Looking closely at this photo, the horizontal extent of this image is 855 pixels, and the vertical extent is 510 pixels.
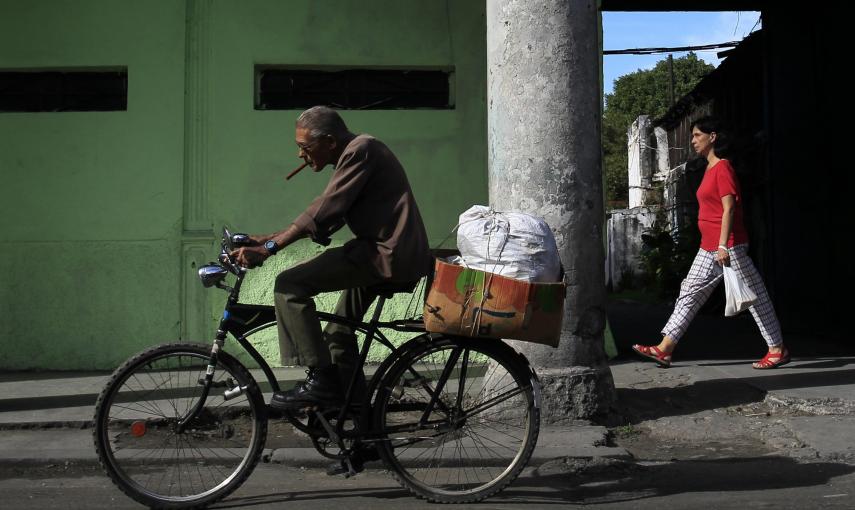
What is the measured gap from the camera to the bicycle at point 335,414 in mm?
4328

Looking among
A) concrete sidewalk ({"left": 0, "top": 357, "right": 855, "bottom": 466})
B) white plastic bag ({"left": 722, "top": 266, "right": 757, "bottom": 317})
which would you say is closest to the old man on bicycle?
concrete sidewalk ({"left": 0, "top": 357, "right": 855, "bottom": 466})

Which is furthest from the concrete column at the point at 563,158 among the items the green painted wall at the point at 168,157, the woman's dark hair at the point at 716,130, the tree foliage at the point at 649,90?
the tree foliage at the point at 649,90

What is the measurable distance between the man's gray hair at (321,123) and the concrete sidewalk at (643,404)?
150 cm

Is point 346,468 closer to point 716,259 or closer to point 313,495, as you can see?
point 313,495

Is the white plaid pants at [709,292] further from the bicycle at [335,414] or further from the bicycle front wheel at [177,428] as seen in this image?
the bicycle front wheel at [177,428]

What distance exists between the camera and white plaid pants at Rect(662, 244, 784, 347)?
7.31 m

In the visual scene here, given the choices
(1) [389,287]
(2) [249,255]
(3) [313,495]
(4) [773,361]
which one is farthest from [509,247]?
(4) [773,361]

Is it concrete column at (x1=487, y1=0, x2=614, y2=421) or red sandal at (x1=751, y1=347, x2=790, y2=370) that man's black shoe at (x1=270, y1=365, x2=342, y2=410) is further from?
red sandal at (x1=751, y1=347, x2=790, y2=370)

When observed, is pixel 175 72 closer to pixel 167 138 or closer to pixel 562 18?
pixel 167 138

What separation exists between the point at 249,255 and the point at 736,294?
435cm

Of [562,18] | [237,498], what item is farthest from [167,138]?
[237,498]

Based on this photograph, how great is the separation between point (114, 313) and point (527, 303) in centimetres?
507

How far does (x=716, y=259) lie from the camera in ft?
24.2

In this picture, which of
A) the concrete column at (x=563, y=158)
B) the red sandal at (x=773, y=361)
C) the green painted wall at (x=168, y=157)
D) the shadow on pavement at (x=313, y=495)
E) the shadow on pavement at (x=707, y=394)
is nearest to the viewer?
the shadow on pavement at (x=313, y=495)
